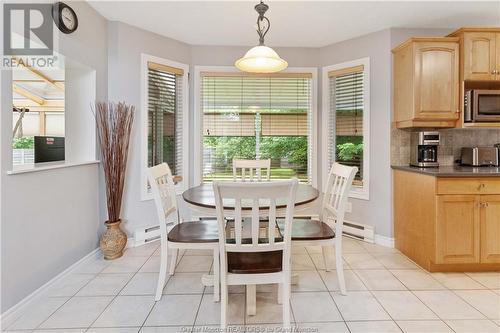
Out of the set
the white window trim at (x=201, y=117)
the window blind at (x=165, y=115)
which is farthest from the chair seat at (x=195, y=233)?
the white window trim at (x=201, y=117)

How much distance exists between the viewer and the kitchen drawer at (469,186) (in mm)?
2514

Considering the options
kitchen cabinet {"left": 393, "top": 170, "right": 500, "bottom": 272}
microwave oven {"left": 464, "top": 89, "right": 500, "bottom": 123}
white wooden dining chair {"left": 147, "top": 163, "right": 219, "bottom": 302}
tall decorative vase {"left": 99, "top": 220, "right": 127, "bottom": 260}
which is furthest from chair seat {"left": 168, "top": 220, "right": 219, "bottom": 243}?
microwave oven {"left": 464, "top": 89, "right": 500, "bottom": 123}

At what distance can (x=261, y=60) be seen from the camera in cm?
225

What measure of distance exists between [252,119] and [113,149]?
1834 mm

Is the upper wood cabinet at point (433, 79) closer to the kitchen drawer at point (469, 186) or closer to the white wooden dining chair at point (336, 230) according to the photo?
the kitchen drawer at point (469, 186)

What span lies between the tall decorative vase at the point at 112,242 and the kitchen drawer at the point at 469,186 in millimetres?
3077

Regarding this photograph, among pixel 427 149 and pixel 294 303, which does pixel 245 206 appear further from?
pixel 427 149

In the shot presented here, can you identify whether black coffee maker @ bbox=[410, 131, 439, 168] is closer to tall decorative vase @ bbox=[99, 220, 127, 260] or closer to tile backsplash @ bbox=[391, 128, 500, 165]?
tile backsplash @ bbox=[391, 128, 500, 165]

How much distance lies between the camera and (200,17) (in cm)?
302

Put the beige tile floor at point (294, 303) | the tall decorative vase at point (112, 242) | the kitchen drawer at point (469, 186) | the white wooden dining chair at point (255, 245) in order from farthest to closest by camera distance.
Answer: the tall decorative vase at point (112, 242), the kitchen drawer at point (469, 186), the beige tile floor at point (294, 303), the white wooden dining chair at point (255, 245)

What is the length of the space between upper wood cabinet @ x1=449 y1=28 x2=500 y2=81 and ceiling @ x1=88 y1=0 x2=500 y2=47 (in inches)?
10.2

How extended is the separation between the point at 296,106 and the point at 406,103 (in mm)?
1389

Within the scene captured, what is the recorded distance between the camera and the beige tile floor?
1.86 metres

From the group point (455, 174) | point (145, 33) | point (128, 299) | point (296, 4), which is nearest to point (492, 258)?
point (455, 174)
